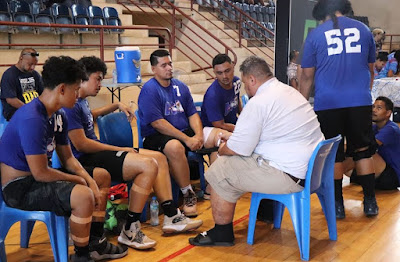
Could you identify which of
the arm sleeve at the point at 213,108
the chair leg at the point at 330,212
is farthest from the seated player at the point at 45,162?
the arm sleeve at the point at 213,108

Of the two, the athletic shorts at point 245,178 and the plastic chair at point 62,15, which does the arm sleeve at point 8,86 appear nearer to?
the athletic shorts at point 245,178

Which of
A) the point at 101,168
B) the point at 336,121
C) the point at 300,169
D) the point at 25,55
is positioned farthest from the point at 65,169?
the point at 25,55

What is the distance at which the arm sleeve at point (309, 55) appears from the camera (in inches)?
136

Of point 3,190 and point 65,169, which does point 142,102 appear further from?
point 3,190

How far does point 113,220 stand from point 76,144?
0.56 m

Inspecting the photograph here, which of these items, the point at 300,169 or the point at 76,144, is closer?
the point at 300,169

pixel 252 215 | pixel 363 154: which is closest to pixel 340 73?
pixel 363 154

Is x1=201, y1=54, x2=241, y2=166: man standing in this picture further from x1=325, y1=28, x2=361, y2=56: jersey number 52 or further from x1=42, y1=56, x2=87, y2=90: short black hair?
x1=42, y1=56, x2=87, y2=90: short black hair

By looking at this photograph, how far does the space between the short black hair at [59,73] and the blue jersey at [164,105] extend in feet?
3.97

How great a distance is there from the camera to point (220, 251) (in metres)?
3.00

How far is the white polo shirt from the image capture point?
2781mm

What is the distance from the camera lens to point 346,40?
3.38 meters

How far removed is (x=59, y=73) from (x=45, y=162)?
1.45 feet

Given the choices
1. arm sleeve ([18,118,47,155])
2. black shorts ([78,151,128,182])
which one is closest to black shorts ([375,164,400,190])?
black shorts ([78,151,128,182])
